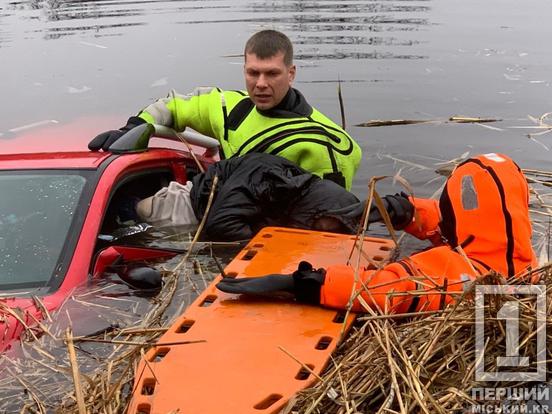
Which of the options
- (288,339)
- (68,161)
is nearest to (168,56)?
(68,161)

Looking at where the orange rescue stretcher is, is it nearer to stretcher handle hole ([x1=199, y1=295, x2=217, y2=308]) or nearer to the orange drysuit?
stretcher handle hole ([x1=199, y1=295, x2=217, y2=308])

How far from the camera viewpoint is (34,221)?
401 centimetres

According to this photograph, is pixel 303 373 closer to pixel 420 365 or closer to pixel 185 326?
pixel 420 365

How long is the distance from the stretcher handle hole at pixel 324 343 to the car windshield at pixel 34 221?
150 centimetres

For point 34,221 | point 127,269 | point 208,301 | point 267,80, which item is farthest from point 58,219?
point 267,80

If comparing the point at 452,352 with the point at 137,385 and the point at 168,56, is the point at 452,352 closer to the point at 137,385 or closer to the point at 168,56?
the point at 137,385

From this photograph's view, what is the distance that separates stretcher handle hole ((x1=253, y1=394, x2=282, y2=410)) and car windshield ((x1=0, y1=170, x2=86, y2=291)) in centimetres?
156

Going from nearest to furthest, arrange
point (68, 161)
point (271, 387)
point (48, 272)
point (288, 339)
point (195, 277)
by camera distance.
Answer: point (271, 387)
point (288, 339)
point (48, 272)
point (195, 277)
point (68, 161)

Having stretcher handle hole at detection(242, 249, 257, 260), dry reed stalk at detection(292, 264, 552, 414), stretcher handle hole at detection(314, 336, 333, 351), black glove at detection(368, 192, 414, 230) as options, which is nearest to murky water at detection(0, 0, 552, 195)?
black glove at detection(368, 192, 414, 230)

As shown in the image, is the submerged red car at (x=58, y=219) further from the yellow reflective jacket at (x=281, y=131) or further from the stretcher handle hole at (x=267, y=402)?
the stretcher handle hole at (x=267, y=402)

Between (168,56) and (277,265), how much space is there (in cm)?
814

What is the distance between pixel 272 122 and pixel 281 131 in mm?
101

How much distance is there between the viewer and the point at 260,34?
A: 5.25 metres

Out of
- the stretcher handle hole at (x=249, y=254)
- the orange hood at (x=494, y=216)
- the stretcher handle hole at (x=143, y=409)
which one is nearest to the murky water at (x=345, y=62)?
the stretcher handle hole at (x=249, y=254)
